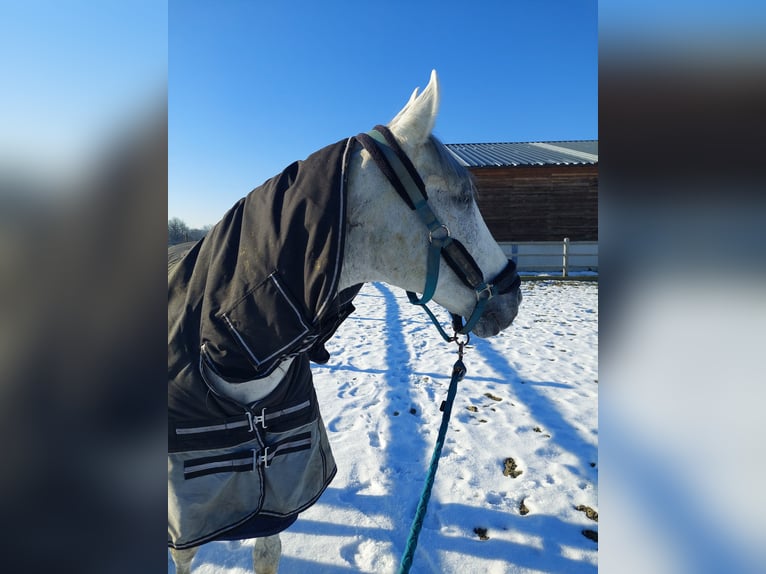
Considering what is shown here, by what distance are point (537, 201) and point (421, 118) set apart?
15.9 m

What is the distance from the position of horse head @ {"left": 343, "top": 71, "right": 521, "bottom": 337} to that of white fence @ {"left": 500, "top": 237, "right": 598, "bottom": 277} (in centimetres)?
1353

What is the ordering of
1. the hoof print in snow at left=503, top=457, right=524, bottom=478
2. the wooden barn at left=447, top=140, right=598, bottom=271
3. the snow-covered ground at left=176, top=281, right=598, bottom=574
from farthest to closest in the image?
the wooden barn at left=447, top=140, right=598, bottom=271, the hoof print in snow at left=503, top=457, right=524, bottom=478, the snow-covered ground at left=176, top=281, right=598, bottom=574

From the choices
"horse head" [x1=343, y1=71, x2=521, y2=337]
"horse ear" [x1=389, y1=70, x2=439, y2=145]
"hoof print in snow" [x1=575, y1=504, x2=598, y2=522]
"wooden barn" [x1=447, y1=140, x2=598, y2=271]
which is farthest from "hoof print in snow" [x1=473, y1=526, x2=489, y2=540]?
"wooden barn" [x1=447, y1=140, x2=598, y2=271]

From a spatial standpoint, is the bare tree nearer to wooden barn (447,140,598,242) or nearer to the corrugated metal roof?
the corrugated metal roof

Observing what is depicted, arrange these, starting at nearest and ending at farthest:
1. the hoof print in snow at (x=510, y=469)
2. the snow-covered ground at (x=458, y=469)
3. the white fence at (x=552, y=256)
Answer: the snow-covered ground at (x=458, y=469), the hoof print in snow at (x=510, y=469), the white fence at (x=552, y=256)

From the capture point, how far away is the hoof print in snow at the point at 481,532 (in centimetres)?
224

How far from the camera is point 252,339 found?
1.15m

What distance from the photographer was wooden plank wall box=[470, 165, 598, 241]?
15.3m

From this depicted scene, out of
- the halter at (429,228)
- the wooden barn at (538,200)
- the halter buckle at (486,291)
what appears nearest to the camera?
the halter at (429,228)

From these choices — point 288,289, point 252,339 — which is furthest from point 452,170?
point 252,339

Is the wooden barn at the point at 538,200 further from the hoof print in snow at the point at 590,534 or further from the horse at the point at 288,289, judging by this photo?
the horse at the point at 288,289

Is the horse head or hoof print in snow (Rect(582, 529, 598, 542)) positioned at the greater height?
the horse head

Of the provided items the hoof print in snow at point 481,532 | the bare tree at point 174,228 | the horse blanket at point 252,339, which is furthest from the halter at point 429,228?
the hoof print in snow at point 481,532
